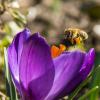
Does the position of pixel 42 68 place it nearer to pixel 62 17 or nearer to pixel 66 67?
pixel 66 67

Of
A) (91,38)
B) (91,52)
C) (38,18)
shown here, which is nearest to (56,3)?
(38,18)

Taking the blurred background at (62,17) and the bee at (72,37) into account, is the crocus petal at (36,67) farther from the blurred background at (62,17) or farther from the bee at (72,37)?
the blurred background at (62,17)

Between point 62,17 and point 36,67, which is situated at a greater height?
point 36,67

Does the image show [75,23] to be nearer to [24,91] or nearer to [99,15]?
[99,15]

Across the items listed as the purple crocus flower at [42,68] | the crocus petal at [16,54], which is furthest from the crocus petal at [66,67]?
the crocus petal at [16,54]

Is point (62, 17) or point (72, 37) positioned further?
point (62, 17)

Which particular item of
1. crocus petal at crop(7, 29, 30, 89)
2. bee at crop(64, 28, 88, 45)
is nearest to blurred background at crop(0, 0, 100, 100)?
bee at crop(64, 28, 88, 45)

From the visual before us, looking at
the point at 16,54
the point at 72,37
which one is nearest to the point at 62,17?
the point at 72,37
